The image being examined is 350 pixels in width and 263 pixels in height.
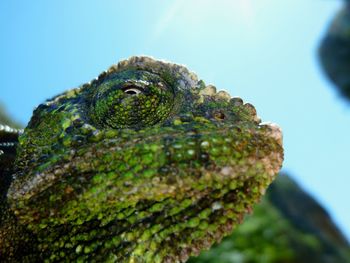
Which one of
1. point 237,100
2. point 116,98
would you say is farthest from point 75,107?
point 237,100

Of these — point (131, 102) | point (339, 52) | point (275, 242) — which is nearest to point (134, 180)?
point (131, 102)

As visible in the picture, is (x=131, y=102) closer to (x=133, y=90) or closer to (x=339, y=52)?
(x=133, y=90)

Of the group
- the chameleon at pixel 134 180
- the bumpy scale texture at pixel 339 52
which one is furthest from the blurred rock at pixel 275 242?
the bumpy scale texture at pixel 339 52

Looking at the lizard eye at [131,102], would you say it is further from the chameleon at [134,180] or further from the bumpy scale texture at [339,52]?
the bumpy scale texture at [339,52]

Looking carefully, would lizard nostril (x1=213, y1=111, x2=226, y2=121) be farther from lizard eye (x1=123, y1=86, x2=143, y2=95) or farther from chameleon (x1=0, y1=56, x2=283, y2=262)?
lizard eye (x1=123, y1=86, x2=143, y2=95)

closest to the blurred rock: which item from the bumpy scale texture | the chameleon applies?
the chameleon

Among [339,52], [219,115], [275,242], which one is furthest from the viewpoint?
[339,52]
